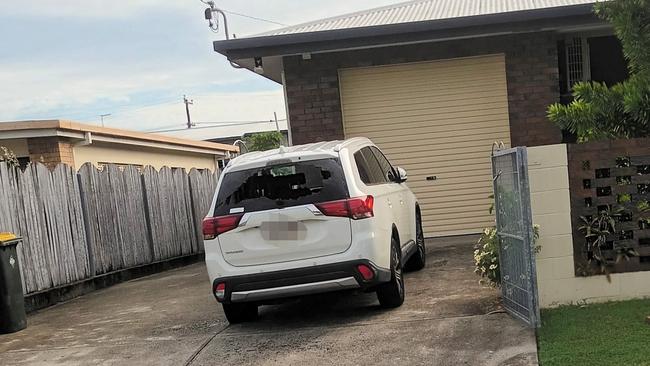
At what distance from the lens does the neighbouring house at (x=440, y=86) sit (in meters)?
10.8

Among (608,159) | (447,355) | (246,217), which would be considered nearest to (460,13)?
(608,159)

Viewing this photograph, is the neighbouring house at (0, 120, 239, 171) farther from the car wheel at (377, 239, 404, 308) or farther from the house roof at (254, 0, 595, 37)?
the car wheel at (377, 239, 404, 308)

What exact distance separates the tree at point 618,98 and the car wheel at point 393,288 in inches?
87.1

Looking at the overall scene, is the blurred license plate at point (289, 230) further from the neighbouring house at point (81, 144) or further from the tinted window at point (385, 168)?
the neighbouring house at point (81, 144)

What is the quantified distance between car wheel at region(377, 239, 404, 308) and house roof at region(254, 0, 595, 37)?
5.17 metres

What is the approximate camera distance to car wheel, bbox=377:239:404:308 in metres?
6.39

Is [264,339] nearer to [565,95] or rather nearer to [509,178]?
[509,178]

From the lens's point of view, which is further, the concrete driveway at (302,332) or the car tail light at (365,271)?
the car tail light at (365,271)

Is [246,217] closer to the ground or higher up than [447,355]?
higher up

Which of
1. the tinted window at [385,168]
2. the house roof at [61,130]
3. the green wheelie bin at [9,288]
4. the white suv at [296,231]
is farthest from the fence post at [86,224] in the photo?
the tinted window at [385,168]

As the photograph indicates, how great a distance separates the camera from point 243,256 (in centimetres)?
606

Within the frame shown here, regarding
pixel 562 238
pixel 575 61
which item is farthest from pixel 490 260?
pixel 575 61

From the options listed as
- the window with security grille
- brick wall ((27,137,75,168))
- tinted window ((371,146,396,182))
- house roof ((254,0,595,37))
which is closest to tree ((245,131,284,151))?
brick wall ((27,137,75,168))

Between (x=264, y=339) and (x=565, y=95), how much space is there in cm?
796
